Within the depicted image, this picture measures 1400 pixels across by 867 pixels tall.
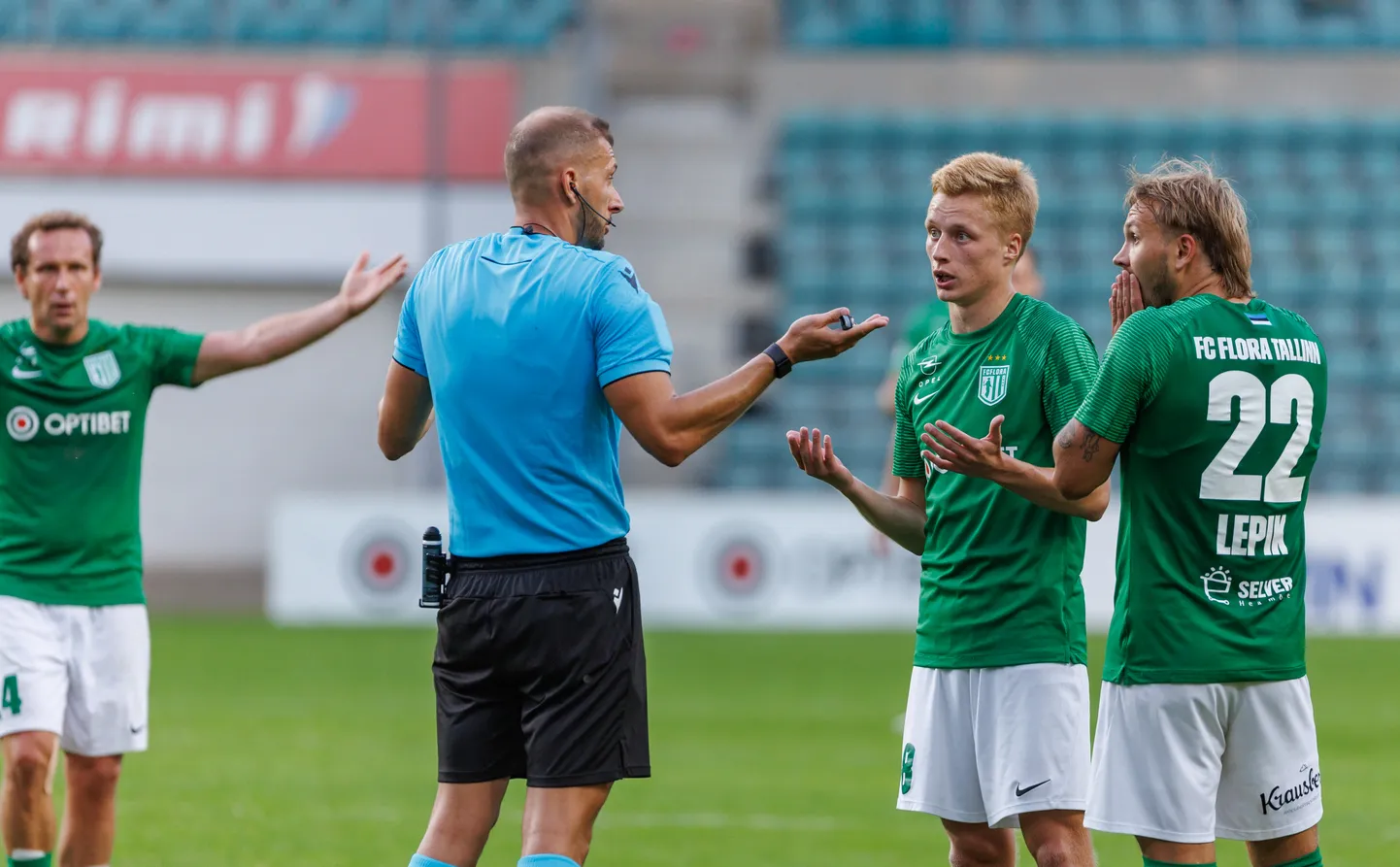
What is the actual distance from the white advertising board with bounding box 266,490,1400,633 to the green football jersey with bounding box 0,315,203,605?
32.7 ft

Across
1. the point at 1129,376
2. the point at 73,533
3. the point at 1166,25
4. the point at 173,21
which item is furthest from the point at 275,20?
the point at 1129,376

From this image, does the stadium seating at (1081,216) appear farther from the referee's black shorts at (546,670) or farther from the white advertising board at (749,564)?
the referee's black shorts at (546,670)

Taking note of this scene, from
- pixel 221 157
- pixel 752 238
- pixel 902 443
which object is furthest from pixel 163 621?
pixel 902 443

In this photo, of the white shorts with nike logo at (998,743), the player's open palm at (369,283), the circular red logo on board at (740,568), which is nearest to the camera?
the white shorts with nike logo at (998,743)

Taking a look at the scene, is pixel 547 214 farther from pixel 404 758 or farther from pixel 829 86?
pixel 829 86

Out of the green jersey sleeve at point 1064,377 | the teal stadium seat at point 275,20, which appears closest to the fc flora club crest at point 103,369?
the green jersey sleeve at point 1064,377

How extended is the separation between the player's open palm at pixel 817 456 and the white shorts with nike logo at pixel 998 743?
53cm

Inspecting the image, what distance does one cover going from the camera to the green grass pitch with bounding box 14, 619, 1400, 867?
266 inches

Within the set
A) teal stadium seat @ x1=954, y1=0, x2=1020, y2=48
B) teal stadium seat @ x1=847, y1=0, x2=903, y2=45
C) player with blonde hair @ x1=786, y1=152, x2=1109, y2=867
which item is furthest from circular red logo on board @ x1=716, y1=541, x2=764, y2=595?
player with blonde hair @ x1=786, y1=152, x2=1109, y2=867

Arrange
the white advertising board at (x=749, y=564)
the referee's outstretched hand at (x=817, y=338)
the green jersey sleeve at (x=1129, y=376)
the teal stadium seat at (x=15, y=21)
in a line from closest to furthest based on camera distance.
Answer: the green jersey sleeve at (x=1129, y=376)
the referee's outstretched hand at (x=817, y=338)
the white advertising board at (x=749, y=564)
the teal stadium seat at (x=15, y=21)

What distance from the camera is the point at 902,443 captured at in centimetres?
447

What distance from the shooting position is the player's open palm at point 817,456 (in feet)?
13.5

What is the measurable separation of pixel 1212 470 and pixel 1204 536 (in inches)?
5.7

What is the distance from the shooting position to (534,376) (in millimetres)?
3764
